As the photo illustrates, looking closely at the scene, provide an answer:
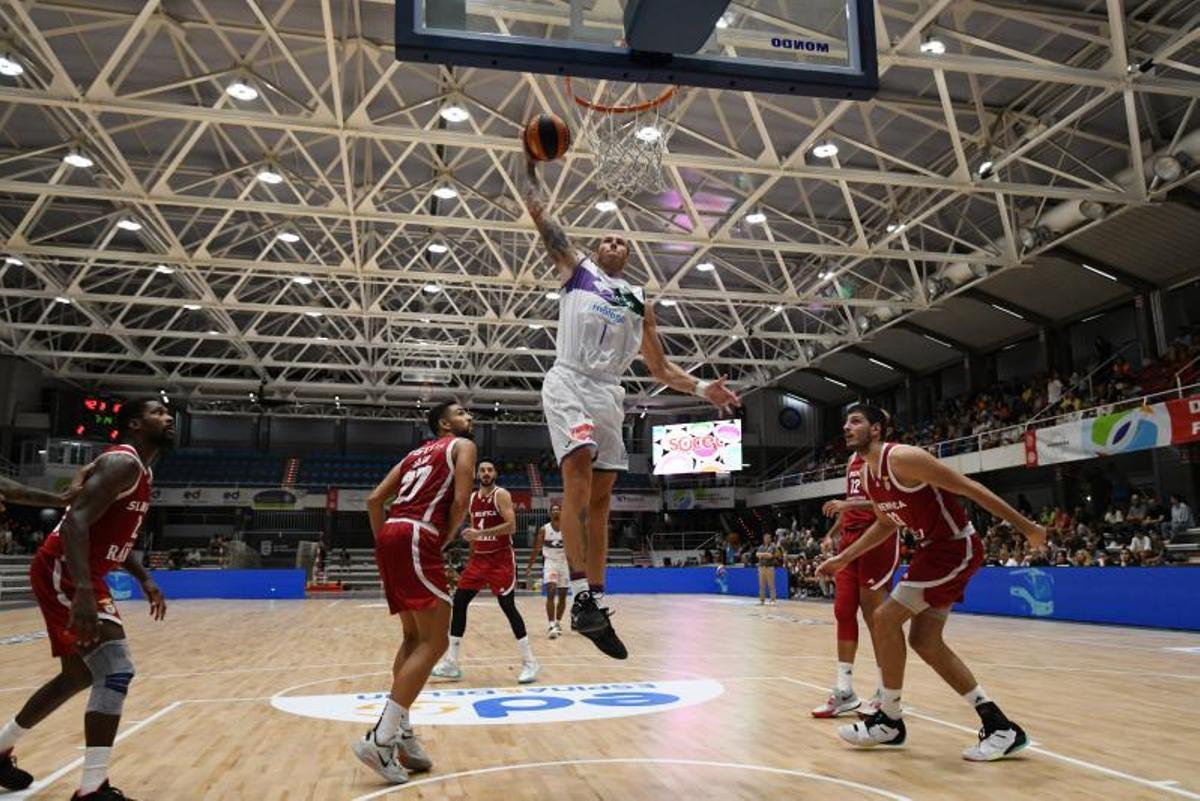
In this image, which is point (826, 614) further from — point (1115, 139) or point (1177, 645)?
point (1115, 139)

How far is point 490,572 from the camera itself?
8.43 meters

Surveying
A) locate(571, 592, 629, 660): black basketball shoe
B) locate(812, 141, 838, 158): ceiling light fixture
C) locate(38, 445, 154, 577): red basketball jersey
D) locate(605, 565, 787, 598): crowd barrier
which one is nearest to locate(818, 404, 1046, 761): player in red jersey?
locate(571, 592, 629, 660): black basketball shoe

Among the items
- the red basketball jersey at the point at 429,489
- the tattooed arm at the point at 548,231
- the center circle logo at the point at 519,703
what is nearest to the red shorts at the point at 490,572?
the center circle logo at the point at 519,703

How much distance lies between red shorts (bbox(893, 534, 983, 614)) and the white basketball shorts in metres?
2.13

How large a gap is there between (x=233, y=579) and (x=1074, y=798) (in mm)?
25835

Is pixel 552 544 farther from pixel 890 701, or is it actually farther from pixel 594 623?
pixel 594 623

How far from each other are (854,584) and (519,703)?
270cm

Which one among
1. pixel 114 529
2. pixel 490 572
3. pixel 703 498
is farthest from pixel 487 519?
pixel 703 498

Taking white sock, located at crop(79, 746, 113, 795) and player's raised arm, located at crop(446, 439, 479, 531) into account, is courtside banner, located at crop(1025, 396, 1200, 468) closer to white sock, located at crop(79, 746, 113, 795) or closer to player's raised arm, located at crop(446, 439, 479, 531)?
player's raised arm, located at crop(446, 439, 479, 531)

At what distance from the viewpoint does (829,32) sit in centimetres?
475

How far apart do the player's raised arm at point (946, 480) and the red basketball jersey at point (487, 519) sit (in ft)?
14.3

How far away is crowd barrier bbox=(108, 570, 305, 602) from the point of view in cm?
2553

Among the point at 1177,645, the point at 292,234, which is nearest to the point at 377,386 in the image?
the point at 292,234

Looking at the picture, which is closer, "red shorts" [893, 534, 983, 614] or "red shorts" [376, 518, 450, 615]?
"red shorts" [376, 518, 450, 615]
